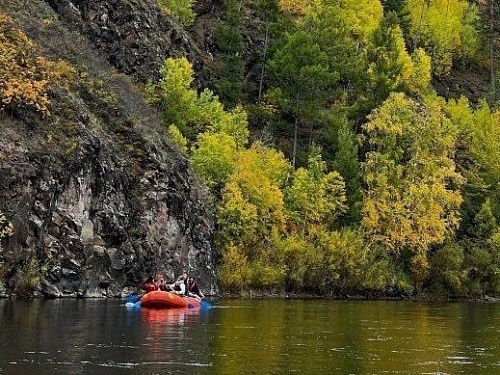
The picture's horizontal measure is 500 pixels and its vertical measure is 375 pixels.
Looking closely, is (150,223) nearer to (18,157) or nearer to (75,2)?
(18,157)

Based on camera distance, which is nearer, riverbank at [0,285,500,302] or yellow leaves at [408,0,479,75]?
riverbank at [0,285,500,302]

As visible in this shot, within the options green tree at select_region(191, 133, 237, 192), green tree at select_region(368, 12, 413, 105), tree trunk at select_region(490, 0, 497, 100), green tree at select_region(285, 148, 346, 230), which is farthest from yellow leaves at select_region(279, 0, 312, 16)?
green tree at select_region(191, 133, 237, 192)

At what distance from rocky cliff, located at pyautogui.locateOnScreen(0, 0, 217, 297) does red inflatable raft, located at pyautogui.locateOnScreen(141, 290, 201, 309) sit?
710 cm

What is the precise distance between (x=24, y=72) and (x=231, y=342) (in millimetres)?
31502

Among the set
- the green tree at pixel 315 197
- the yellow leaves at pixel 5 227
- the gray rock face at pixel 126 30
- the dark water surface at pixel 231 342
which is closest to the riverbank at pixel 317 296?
the yellow leaves at pixel 5 227

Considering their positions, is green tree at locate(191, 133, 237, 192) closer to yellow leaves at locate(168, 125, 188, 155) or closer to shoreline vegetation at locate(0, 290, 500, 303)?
yellow leaves at locate(168, 125, 188, 155)

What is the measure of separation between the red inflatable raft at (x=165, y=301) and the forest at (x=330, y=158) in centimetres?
1532

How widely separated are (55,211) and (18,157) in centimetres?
368

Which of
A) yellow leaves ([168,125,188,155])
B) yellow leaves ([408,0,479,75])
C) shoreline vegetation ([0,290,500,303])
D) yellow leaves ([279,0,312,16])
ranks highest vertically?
yellow leaves ([408,0,479,75])

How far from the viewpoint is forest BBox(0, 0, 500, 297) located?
226ft

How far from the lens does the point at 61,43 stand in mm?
64500

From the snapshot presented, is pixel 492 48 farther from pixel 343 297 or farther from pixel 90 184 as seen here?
pixel 90 184

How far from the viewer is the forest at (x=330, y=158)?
226 feet

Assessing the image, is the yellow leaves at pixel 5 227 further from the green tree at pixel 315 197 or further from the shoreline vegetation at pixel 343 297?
the green tree at pixel 315 197
